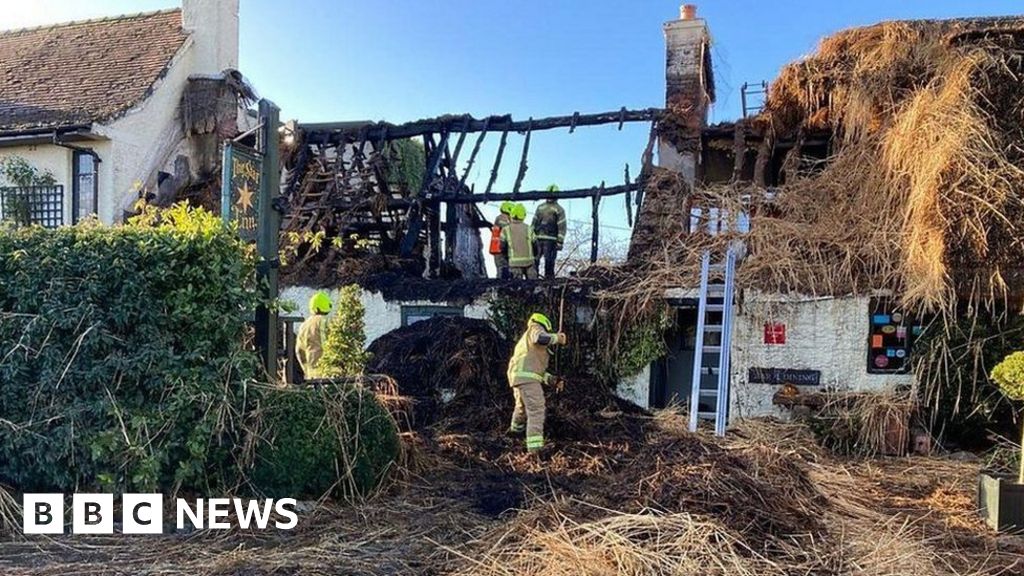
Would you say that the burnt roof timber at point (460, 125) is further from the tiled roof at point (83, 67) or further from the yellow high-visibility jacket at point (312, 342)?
the yellow high-visibility jacket at point (312, 342)

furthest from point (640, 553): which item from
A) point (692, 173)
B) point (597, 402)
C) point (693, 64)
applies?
point (693, 64)

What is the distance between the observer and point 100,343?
19.0 ft

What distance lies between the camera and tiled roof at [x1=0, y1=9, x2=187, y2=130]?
12977 mm

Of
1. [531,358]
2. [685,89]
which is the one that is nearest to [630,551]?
[531,358]

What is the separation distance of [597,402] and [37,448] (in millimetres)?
6490

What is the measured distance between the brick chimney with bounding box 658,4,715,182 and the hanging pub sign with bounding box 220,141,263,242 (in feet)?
26.1

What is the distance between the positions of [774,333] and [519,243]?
409 cm

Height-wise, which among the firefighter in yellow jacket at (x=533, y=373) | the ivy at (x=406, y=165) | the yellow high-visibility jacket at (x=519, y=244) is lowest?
the firefighter in yellow jacket at (x=533, y=373)

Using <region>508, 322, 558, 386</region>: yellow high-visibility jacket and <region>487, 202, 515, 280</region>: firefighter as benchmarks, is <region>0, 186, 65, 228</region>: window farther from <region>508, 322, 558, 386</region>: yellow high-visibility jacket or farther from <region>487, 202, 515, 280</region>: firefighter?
<region>508, 322, 558, 386</region>: yellow high-visibility jacket

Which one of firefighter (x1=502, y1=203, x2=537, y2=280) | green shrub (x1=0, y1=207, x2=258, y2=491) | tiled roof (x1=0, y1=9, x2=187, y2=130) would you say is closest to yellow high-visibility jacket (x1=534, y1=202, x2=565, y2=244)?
firefighter (x1=502, y1=203, x2=537, y2=280)

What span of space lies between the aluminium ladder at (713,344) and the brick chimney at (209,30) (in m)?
11.1

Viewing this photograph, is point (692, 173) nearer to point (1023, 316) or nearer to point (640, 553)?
point (1023, 316)

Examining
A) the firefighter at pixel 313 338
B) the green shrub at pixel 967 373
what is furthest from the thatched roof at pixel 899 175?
the firefighter at pixel 313 338

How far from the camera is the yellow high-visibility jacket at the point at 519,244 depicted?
11.3m
